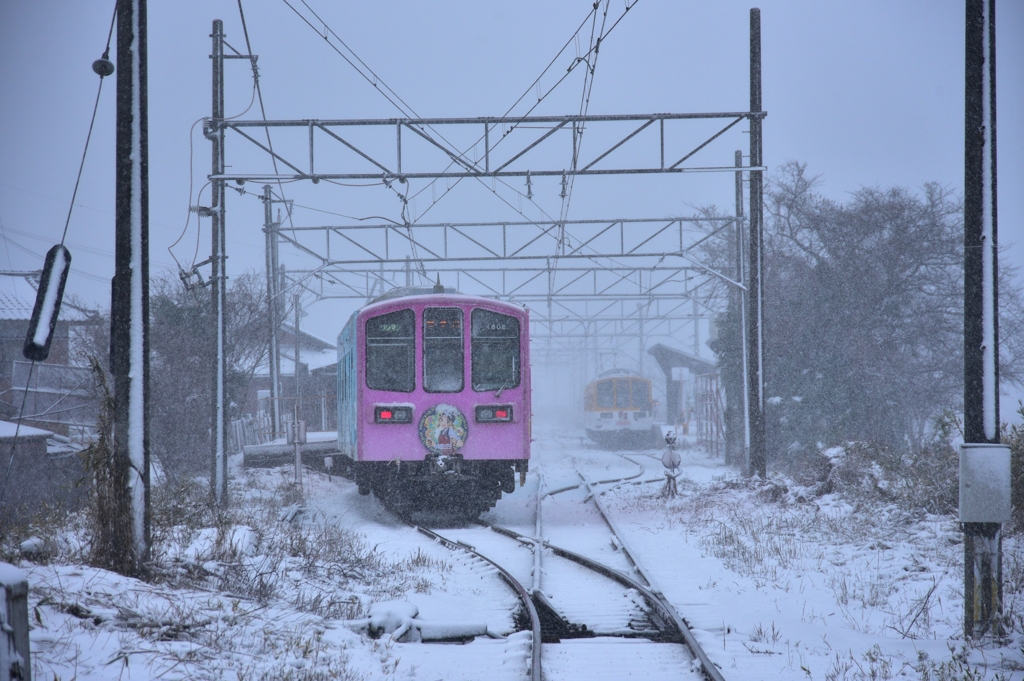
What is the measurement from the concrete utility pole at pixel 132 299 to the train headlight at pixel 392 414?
5.33 m

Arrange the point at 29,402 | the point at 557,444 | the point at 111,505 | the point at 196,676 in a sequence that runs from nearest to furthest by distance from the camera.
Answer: the point at 196,676, the point at 111,505, the point at 29,402, the point at 557,444

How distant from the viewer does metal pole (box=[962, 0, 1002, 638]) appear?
5934 millimetres

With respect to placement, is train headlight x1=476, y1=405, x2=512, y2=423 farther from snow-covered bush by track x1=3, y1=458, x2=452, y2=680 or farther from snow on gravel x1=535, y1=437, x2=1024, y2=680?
snow-covered bush by track x1=3, y1=458, x2=452, y2=680

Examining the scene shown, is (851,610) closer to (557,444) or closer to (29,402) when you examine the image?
(29,402)

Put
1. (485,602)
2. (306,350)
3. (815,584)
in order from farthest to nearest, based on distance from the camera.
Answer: (306,350)
(815,584)
(485,602)

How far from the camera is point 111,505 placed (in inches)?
258

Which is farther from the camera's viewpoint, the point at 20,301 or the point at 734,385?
the point at 20,301

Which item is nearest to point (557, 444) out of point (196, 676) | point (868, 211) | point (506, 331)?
point (868, 211)

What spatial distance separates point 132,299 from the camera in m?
6.82

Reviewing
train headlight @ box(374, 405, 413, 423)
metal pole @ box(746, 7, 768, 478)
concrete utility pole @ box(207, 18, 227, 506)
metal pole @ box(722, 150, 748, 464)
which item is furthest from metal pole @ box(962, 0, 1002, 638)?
metal pole @ box(722, 150, 748, 464)

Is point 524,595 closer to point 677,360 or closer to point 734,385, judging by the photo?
Answer: point 734,385

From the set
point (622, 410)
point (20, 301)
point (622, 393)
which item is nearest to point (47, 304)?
point (622, 393)

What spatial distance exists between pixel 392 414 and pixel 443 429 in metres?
0.76

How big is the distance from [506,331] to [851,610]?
677cm
